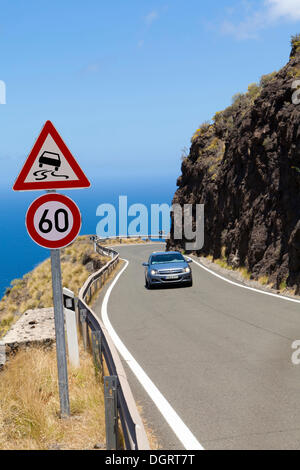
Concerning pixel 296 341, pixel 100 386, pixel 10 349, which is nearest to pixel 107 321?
pixel 10 349

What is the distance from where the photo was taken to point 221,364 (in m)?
8.60

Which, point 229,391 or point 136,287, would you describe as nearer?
point 229,391

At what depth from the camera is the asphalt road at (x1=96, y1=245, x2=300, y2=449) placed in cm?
574

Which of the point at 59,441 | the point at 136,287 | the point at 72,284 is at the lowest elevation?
the point at 72,284

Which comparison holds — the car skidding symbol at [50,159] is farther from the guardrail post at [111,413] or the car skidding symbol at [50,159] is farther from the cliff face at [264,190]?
the cliff face at [264,190]

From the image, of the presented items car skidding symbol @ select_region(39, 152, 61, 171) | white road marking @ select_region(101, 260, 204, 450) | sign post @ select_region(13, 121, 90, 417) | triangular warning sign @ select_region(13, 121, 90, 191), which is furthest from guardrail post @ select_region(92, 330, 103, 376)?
car skidding symbol @ select_region(39, 152, 61, 171)

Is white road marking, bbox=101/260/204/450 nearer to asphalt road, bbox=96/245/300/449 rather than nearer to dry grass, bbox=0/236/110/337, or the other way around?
asphalt road, bbox=96/245/300/449

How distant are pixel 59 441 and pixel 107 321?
8.23 metres

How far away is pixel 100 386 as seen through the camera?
7.21 metres

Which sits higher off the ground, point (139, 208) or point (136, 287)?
point (139, 208)

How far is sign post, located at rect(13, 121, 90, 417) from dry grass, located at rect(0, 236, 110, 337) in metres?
26.5

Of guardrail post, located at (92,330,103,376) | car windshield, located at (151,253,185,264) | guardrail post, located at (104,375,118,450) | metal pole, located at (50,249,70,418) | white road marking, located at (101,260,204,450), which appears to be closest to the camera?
guardrail post, located at (104,375,118,450)

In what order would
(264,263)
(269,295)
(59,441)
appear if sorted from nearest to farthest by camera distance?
(59,441)
(269,295)
(264,263)

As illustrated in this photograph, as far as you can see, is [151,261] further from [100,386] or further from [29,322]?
[100,386]
